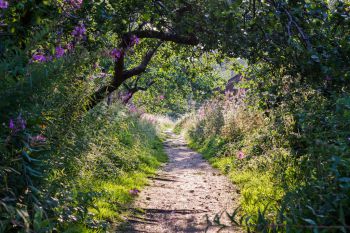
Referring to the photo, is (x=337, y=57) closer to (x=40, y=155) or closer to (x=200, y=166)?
(x=40, y=155)

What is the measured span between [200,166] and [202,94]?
475cm

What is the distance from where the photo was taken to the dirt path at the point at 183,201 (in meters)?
5.31

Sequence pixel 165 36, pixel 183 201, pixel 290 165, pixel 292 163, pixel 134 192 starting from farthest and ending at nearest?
pixel 165 36 < pixel 134 192 < pixel 183 201 < pixel 290 165 < pixel 292 163

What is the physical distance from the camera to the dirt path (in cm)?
531

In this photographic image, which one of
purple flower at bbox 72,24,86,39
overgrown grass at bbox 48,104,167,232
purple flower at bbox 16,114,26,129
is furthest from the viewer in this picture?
purple flower at bbox 72,24,86,39

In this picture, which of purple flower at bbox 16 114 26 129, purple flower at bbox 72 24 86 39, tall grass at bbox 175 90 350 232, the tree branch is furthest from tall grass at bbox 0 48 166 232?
the tree branch

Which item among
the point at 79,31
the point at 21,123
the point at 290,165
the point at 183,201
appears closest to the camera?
the point at 21,123

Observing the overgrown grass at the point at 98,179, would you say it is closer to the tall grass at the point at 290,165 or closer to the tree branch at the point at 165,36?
the tree branch at the point at 165,36

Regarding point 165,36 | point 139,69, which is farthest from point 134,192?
point 139,69

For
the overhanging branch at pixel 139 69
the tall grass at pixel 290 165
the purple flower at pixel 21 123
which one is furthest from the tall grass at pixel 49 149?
the overhanging branch at pixel 139 69

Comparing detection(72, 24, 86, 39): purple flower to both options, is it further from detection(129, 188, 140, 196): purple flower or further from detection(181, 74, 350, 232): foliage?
detection(129, 188, 140, 196): purple flower

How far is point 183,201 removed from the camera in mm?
6793

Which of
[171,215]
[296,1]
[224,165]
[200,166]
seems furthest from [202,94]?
[296,1]

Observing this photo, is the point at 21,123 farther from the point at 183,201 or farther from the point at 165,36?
the point at 165,36
